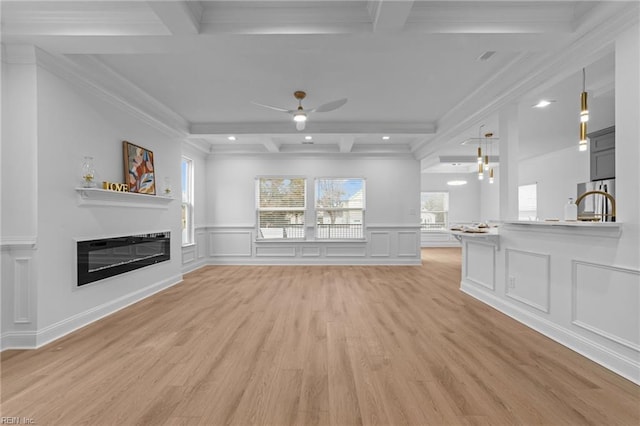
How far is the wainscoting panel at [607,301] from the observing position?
2072 mm

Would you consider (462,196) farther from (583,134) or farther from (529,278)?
(583,134)

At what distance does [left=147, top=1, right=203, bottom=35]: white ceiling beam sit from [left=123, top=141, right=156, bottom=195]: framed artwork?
210 centimetres

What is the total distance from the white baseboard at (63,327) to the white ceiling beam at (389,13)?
13.4 ft

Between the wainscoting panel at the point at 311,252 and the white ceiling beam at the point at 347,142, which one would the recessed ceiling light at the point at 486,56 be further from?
the wainscoting panel at the point at 311,252

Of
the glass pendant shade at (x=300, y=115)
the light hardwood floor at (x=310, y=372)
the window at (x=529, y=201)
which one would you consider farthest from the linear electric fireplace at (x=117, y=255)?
the window at (x=529, y=201)

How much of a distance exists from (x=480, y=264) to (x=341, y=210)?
3.49 meters

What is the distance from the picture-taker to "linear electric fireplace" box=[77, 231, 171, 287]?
3.11 m

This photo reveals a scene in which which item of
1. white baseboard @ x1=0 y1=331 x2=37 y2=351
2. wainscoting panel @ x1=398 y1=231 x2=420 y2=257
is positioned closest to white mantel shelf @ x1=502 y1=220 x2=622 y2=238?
wainscoting panel @ x1=398 y1=231 x2=420 y2=257

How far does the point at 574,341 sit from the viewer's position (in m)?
2.53

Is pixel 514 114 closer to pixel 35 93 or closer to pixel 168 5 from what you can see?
pixel 168 5

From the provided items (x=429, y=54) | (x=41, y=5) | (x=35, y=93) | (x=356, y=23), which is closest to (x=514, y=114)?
(x=429, y=54)

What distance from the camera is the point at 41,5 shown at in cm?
229

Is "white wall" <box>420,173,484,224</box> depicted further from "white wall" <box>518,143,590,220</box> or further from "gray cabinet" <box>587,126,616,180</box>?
"gray cabinet" <box>587,126,616,180</box>

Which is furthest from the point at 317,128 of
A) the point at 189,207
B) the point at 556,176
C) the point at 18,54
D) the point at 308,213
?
the point at 556,176
